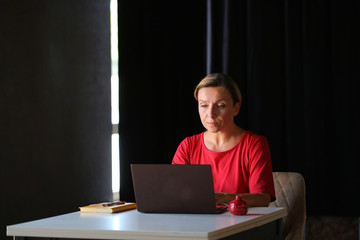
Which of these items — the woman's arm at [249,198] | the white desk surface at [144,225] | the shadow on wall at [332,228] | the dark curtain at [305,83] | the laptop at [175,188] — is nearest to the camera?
the white desk surface at [144,225]

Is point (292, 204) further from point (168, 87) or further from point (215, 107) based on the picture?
point (168, 87)

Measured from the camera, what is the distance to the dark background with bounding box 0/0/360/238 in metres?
3.29

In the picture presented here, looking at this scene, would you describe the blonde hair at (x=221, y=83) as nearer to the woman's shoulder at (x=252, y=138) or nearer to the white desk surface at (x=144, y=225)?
the woman's shoulder at (x=252, y=138)

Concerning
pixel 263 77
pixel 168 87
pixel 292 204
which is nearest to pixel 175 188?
pixel 292 204

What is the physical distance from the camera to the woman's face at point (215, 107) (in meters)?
2.48

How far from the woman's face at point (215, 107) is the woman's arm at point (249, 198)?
0.38m

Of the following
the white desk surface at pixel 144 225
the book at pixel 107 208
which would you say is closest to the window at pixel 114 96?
the book at pixel 107 208

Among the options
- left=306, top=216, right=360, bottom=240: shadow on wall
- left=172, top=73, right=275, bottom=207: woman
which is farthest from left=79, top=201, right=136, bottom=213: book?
left=306, top=216, right=360, bottom=240: shadow on wall

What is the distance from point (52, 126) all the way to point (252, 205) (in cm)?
163

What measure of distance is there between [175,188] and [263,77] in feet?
6.44

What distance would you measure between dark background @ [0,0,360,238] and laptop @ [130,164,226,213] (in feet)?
4.55

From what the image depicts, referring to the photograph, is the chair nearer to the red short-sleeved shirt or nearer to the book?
the red short-sleeved shirt

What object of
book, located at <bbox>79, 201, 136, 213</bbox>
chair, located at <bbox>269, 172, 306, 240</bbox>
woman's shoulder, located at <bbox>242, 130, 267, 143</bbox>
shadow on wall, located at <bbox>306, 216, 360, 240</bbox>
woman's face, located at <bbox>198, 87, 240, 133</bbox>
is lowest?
shadow on wall, located at <bbox>306, 216, 360, 240</bbox>

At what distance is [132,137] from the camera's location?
380cm
